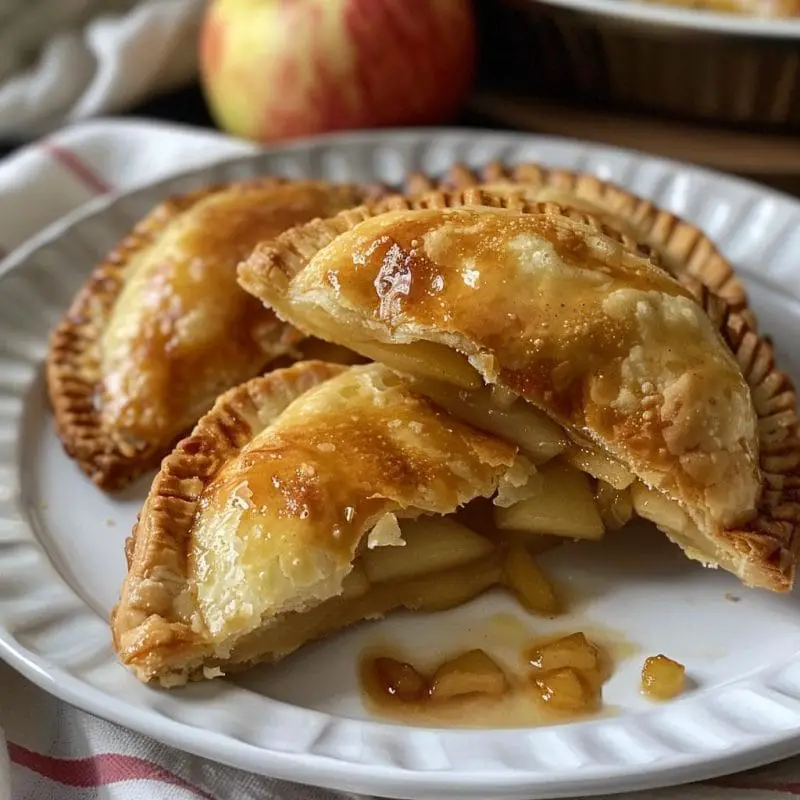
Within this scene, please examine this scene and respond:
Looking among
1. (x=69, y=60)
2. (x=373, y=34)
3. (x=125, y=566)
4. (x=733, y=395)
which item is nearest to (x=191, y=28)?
(x=69, y=60)

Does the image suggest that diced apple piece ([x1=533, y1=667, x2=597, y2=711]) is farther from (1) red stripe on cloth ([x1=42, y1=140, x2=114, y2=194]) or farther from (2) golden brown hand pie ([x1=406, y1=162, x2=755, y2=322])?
(1) red stripe on cloth ([x1=42, y1=140, x2=114, y2=194])

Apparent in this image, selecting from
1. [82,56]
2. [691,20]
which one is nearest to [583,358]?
[691,20]

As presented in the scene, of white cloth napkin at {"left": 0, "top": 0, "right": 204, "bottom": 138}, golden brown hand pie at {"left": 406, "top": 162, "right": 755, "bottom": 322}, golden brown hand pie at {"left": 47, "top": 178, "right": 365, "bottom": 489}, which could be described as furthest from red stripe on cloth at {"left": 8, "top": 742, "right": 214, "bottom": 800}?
white cloth napkin at {"left": 0, "top": 0, "right": 204, "bottom": 138}

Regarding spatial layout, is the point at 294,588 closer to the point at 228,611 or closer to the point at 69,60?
the point at 228,611

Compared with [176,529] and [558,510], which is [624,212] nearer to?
[558,510]

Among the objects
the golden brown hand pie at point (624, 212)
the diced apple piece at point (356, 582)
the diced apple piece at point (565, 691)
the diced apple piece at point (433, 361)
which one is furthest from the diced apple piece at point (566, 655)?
→ the golden brown hand pie at point (624, 212)

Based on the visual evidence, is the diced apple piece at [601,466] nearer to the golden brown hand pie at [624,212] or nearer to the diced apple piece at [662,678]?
the diced apple piece at [662,678]
